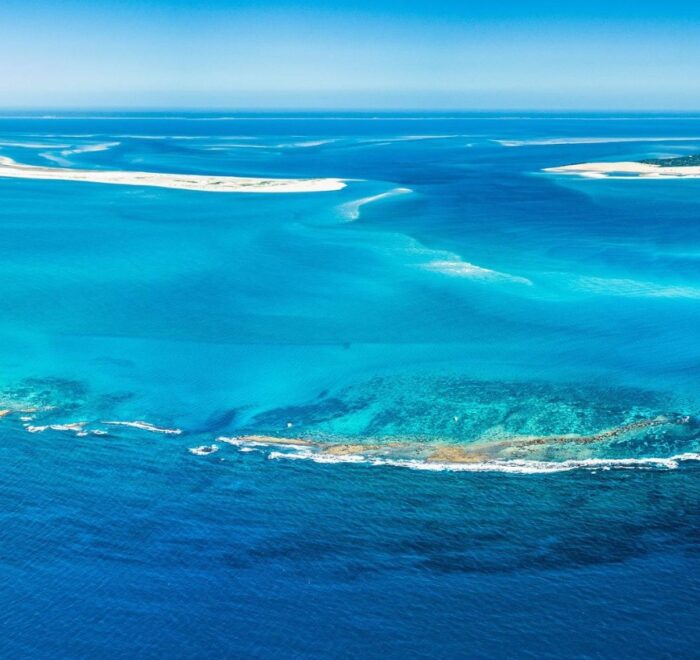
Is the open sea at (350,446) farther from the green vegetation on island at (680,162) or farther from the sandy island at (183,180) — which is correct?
the green vegetation on island at (680,162)

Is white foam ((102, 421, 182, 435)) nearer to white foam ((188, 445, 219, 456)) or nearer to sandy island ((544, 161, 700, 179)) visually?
white foam ((188, 445, 219, 456))

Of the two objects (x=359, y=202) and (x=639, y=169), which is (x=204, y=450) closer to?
(x=359, y=202)

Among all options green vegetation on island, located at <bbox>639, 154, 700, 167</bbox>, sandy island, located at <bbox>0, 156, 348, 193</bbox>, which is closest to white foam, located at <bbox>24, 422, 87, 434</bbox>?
sandy island, located at <bbox>0, 156, 348, 193</bbox>

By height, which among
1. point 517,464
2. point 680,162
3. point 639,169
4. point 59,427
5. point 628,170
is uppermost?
point 680,162

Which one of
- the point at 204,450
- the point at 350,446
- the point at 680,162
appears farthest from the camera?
the point at 680,162

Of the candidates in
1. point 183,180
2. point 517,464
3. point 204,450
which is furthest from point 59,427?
point 183,180

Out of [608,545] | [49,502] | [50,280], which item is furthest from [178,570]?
[50,280]

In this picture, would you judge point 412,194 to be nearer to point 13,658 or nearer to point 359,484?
point 359,484
